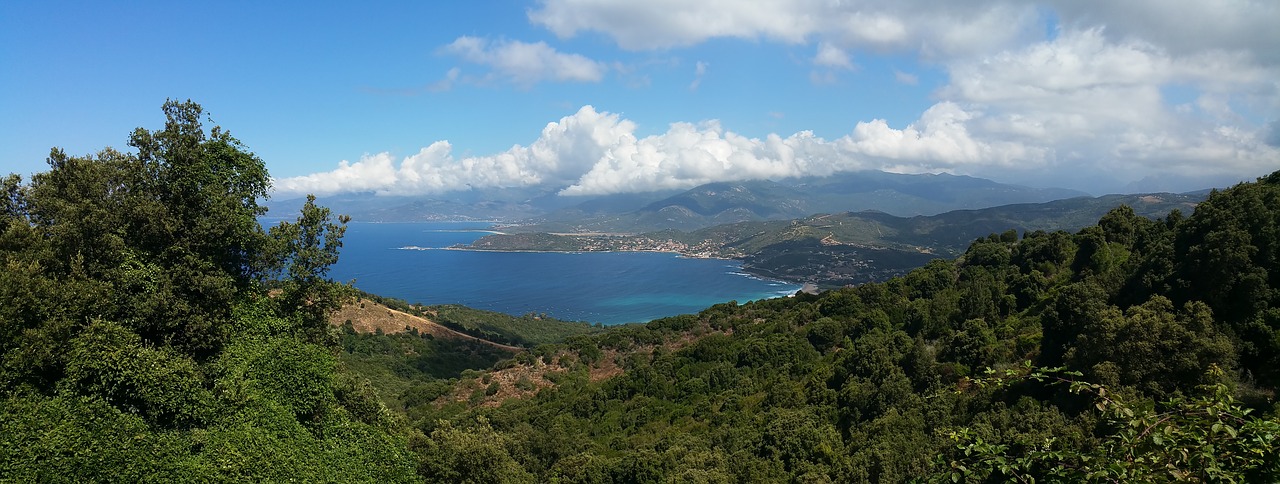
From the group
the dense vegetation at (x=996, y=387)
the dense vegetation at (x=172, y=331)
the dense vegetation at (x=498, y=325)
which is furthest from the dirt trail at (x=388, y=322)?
the dense vegetation at (x=172, y=331)

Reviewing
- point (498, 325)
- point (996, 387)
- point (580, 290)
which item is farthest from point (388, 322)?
point (580, 290)

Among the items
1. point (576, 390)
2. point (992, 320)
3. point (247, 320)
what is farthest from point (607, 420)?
point (247, 320)

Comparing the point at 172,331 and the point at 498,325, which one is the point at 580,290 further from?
the point at 172,331

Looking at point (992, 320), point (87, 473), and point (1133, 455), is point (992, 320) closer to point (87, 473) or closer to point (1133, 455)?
point (1133, 455)

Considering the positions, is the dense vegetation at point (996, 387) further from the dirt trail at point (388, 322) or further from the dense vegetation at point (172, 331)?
the dirt trail at point (388, 322)

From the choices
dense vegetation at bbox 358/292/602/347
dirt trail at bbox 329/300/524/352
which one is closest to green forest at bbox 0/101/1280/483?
dirt trail at bbox 329/300/524/352

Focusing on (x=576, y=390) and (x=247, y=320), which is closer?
(x=247, y=320)

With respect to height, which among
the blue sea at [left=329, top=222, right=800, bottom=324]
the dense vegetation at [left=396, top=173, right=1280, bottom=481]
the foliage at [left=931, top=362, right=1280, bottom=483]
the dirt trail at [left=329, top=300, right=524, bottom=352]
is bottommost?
the blue sea at [left=329, top=222, right=800, bottom=324]

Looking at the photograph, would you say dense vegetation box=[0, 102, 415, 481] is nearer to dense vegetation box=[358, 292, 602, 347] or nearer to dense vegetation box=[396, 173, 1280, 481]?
dense vegetation box=[396, 173, 1280, 481]
